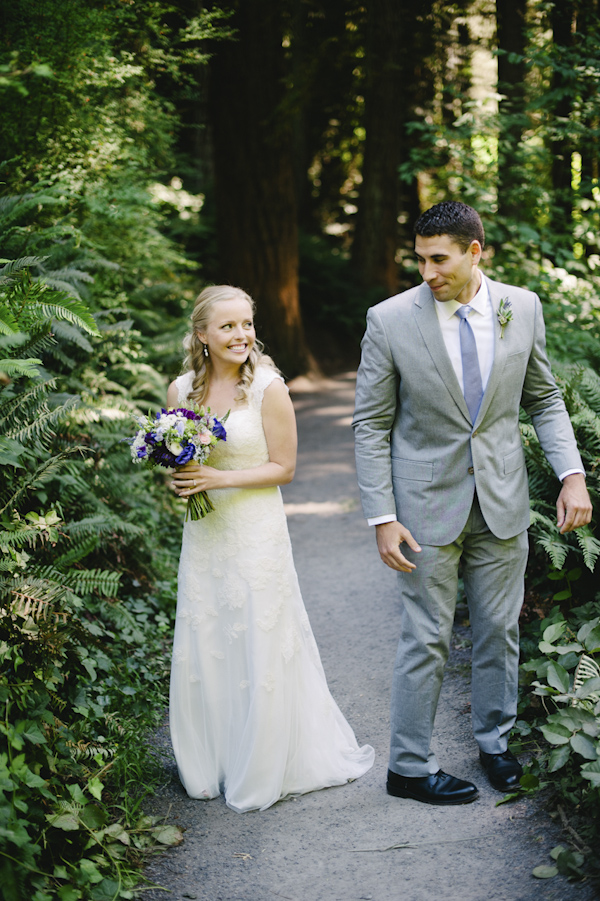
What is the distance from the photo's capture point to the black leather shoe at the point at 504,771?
11.8 feet

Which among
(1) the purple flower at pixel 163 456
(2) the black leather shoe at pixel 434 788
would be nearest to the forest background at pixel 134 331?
(2) the black leather shoe at pixel 434 788

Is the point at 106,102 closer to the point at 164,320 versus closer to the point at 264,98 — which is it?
the point at 164,320

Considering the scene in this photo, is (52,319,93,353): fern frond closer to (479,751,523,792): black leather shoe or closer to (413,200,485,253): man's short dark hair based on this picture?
(413,200,485,253): man's short dark hair

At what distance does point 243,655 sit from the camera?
12.4ft

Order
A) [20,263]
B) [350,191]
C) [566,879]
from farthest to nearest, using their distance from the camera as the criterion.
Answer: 1. [350,191]
2. [20,263]
3. [566,879]

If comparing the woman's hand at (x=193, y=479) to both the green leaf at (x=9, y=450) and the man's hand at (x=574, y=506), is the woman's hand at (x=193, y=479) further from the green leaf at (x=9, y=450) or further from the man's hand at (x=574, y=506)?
the man's hand at (x=574, y=506)

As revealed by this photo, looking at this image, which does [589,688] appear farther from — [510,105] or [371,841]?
[510,105]

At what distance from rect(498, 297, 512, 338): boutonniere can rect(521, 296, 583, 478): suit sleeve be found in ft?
0.62

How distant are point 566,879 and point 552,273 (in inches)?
249

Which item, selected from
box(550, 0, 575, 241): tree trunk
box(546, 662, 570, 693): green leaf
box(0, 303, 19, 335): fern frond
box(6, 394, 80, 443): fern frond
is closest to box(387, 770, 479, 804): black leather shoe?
box(546, 662, 570, 693): green leaf

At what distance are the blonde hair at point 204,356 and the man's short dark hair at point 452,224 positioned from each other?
3.06ft

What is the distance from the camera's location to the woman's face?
12.1 feet

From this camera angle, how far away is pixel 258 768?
3682mm

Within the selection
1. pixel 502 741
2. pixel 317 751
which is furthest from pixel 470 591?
pixel 317 751
